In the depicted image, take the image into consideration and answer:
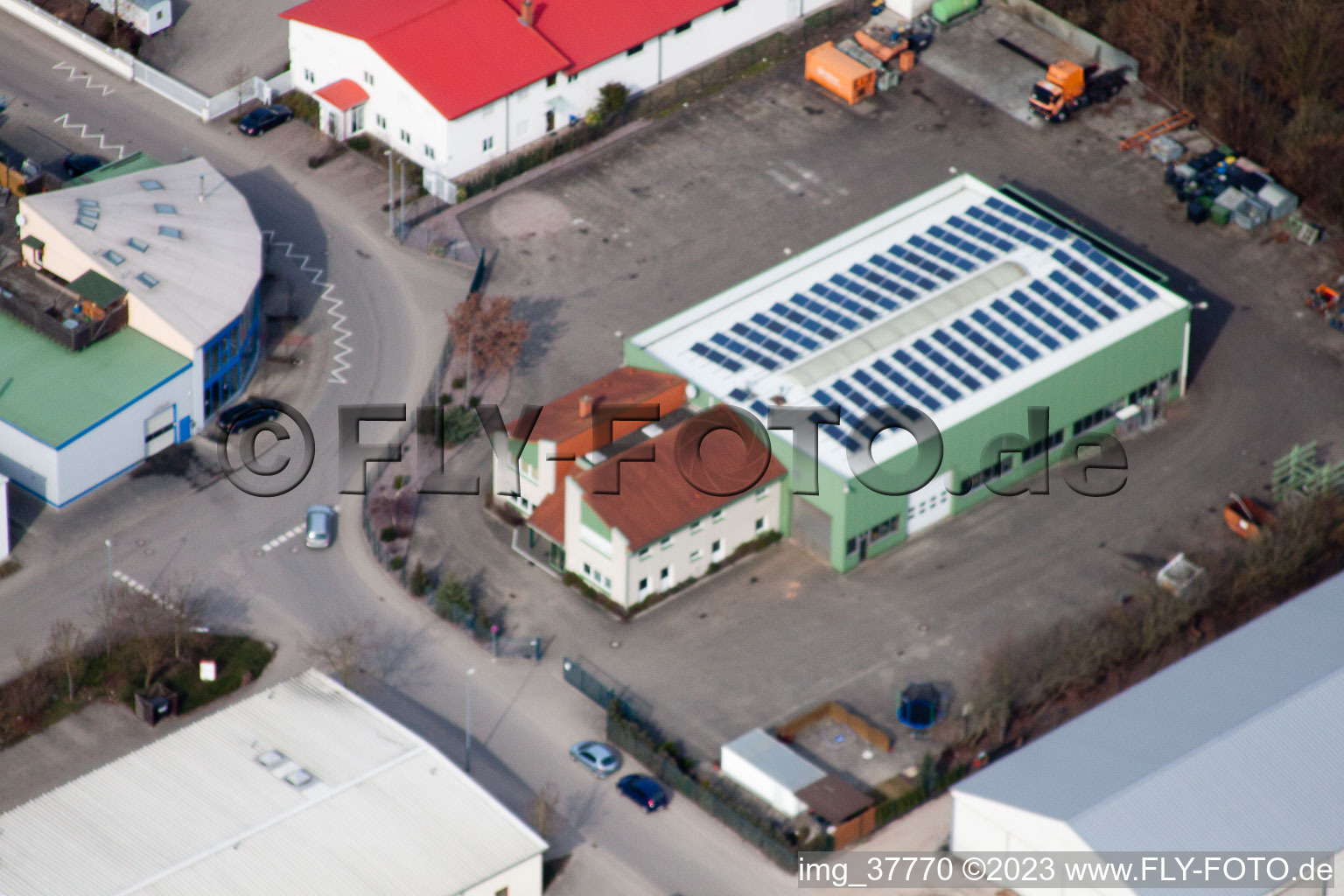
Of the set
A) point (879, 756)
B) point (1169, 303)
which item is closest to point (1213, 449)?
point (1169, 303)

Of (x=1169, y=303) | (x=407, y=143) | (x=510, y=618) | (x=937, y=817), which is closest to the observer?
(x=937, y=817)

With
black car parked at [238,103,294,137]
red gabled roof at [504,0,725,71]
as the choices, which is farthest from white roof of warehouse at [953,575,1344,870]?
black car parked at [238,103,294,137]

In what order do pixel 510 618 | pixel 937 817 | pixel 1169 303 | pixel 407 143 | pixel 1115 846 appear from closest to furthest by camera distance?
pixel 1115 846 < pixel 937 817 < pixel 510 618 < pixel 1169 303 < pixel 407 143

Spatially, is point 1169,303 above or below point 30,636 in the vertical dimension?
above

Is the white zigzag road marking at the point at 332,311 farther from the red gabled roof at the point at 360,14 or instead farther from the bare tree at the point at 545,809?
the bare tree at the point at 545,809

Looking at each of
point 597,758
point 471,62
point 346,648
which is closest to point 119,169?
point 471,62

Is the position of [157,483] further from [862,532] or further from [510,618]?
[862,532]
